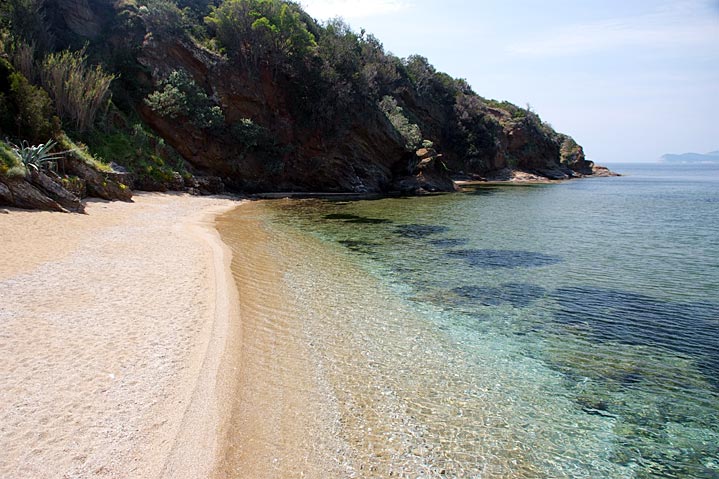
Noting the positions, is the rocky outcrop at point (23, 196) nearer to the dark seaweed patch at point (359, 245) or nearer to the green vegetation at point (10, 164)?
the green vegetation at point (10, 164)

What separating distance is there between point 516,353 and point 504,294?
146 inches

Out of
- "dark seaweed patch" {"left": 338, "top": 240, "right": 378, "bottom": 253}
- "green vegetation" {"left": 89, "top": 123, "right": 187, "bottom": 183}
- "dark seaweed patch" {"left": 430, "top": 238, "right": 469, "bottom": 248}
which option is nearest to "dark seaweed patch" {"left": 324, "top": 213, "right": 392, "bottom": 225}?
"dark seaweed patch" {"left": 338, "top": 240, "right": 378, "bottom": 253}

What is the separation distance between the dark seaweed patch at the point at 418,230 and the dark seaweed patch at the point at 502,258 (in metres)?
3.43

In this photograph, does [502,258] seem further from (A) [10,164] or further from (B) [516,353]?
(A) [10,164]

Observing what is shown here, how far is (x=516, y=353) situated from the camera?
8.02 metres

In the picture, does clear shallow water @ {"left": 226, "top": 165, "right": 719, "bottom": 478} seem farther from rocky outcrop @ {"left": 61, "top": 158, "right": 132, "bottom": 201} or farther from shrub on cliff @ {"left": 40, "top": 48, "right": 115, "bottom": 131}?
shrub on cliff @ {"left": 40, "top": 48, "right": 115, "bottom": 131}

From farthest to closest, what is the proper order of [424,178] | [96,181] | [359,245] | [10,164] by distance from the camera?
1. [424,178]
2. [96,181]
3. [359,245]
4. [10,164]

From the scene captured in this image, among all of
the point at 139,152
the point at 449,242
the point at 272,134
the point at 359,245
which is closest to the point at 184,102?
the point at 139,152

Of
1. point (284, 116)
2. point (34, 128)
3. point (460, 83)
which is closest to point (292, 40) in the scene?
point (284, 116)

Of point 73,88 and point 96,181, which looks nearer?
point 96,181

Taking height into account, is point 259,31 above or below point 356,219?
above

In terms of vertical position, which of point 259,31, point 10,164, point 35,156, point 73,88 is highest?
point 259,31

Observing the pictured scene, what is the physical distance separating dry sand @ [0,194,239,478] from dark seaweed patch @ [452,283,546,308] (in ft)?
19.5

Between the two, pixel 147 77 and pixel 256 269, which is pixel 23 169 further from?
pixel 147 77
